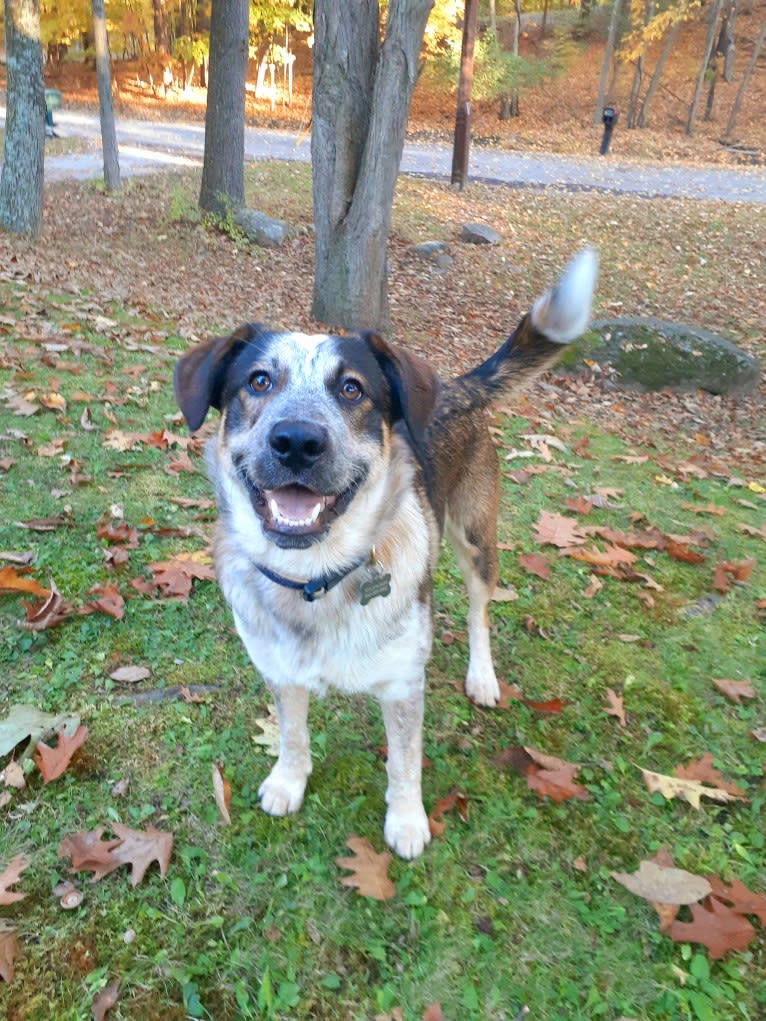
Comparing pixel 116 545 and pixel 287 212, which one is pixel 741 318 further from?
pixel 116 545

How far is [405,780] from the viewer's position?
290 cm

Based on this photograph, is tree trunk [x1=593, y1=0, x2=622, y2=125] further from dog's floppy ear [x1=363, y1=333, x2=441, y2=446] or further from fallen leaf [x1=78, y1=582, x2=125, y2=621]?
fallen leaf [x1=78, y1=582, x2=125, y2=621]

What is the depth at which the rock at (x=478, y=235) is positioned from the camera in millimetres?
14586

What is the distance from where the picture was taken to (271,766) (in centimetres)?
322

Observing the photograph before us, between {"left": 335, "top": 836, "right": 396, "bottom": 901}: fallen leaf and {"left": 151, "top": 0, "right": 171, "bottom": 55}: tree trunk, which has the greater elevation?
{"left": 151, "top": 0, "right": 171, "bottom": 55}: tree trunk

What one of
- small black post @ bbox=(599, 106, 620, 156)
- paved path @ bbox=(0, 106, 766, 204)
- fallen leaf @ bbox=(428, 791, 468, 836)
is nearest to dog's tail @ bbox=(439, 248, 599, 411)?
fallen leaf @ bbox=(428, 791, 468, 836)

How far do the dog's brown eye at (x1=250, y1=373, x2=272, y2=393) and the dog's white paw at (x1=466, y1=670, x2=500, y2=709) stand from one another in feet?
6.17

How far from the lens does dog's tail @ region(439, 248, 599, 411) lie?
327cm

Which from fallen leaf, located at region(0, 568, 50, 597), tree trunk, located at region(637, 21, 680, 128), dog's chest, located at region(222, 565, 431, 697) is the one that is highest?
tree trunk, located at region(637, 21, 680, 128)

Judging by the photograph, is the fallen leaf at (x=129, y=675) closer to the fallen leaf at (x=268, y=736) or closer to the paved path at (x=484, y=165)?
the fallen leaf at (x=268, y=736)

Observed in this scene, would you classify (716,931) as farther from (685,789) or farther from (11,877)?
(11,877)

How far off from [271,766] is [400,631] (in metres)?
1.05

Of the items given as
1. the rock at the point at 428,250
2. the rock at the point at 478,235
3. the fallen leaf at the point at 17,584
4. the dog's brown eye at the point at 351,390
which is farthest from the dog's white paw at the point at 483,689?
the rock at the point at 478,235

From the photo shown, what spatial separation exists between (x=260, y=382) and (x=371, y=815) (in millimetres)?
1859
